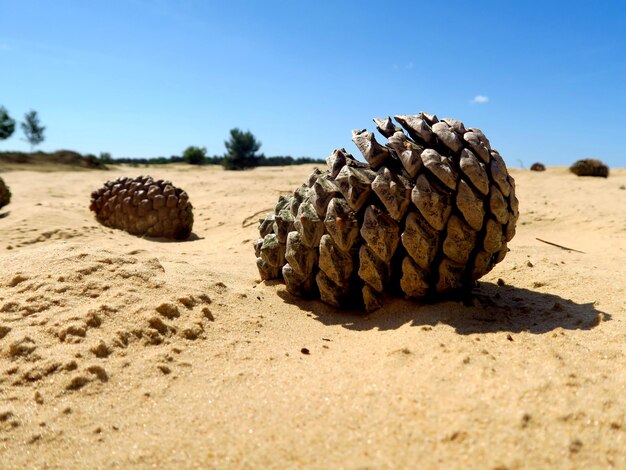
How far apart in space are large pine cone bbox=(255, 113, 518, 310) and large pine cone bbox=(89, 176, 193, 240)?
354cm

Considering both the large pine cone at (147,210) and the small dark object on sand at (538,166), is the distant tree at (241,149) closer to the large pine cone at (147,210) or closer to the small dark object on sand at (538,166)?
the small dark object on sand at (538,166)

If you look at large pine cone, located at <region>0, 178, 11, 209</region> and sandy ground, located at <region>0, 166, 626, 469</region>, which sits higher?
large pine cone, located at <region>0, 178, 11, 209</region>

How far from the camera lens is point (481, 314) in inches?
87.4

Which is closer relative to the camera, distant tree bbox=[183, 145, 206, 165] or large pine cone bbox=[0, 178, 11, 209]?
large pine cone bbox=[0, 178, 11, 209]

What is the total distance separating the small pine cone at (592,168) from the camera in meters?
12.1

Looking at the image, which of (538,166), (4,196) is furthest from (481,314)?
(538,166)

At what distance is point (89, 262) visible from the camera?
2533 mm

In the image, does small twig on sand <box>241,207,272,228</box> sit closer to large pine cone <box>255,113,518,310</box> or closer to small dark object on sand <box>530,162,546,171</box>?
large pine cone <box>255,113,518,310</box>

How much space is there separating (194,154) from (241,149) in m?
3.84

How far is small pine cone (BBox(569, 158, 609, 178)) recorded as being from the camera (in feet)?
39.8

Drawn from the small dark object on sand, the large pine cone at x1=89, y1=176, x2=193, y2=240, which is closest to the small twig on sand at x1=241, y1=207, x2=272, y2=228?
the large pine cone at x1=89, y1=176, x2=193, y2=240

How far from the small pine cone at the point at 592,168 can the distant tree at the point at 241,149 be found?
22402 millimetres

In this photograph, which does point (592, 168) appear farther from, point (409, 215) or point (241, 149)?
point (241, 149)

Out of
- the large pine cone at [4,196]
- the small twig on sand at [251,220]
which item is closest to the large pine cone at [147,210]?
the small twig on sand at [251,220]
